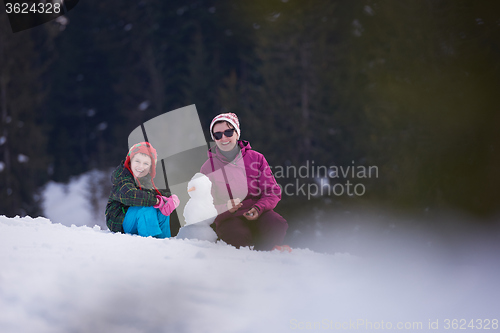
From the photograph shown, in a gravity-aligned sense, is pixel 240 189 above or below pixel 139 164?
below

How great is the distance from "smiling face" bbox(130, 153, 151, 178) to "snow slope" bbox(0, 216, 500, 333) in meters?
0.72

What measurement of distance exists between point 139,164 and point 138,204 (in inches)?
13.7

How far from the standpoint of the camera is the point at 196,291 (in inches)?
93.5

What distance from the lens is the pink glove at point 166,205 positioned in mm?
3908

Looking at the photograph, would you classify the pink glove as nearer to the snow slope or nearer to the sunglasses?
the snow slope

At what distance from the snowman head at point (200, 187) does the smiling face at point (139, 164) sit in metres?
0.48

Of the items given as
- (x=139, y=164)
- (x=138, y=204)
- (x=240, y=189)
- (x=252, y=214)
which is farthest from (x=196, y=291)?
(x=139, y=164)

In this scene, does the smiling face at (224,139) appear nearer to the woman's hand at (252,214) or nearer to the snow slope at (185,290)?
the woman's hand at (252,214)

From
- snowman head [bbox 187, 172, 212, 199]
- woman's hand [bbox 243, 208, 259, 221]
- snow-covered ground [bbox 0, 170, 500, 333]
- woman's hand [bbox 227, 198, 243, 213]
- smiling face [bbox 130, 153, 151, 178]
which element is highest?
smiling face [bbox 130, 153, 151, 178]

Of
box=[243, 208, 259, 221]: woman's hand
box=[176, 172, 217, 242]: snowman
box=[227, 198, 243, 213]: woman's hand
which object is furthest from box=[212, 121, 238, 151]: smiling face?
box=[243, 208, 259, 221]: woman's hand

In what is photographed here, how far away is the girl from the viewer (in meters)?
3.87

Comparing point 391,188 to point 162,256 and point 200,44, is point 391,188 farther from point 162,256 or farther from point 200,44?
point 200,44

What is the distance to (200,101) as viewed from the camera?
18062 millimetres

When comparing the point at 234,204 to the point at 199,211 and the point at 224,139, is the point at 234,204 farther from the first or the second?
the point at 224,139
